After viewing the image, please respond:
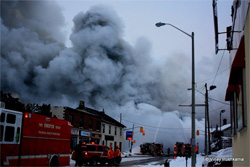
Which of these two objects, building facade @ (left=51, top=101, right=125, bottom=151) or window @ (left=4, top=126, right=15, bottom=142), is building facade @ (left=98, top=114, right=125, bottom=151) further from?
window @ (left=4, top=126, right=15, bottom=142)

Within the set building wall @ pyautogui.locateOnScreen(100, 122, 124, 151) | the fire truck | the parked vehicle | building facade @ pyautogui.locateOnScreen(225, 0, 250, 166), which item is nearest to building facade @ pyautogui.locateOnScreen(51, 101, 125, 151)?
building wall @ pyautogui.locateOnScreen(100, 122, 124, 151)

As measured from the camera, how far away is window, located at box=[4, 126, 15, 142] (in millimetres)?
12705

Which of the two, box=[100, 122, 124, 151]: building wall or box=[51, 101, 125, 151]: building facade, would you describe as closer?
box=[51, 101, 125, 151]: building facade

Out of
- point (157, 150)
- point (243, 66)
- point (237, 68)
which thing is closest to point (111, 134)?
point (157, 150)

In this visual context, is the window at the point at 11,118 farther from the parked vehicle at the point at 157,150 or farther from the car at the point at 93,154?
the parked vehicle at the point at 157,150

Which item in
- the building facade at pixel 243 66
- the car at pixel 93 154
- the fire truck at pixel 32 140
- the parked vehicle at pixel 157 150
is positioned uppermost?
the building facade at pixel 243 66

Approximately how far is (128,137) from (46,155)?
5210cm

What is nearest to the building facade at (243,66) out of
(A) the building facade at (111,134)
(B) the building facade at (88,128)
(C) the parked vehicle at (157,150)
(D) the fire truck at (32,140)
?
(D) the fire truck at (32,140)

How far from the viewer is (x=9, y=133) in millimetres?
Answer: 12836

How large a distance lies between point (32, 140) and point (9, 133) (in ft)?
6.19

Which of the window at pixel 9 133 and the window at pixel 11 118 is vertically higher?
the window at pixel 11 118

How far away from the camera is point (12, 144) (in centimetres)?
1302

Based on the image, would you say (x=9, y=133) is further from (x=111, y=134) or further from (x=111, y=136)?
(x=111, y=134)

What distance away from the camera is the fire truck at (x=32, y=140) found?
41.6 feet
